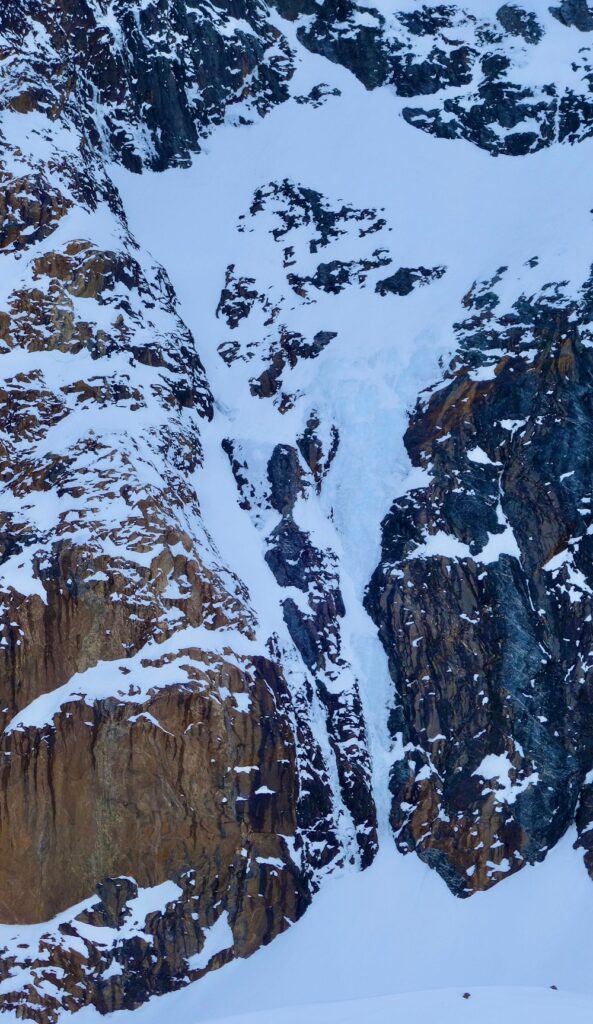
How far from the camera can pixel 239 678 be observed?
1171 inches

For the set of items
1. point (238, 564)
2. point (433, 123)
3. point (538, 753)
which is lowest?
point (538, 753)

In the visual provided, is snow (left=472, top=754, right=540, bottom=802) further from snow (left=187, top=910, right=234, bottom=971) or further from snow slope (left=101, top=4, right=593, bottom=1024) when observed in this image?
snow (left=187, top=910, right=234, bottom=971)

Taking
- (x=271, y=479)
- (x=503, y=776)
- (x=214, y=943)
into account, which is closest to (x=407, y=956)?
(x=214, y=943)

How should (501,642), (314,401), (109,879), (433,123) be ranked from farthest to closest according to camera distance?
(433,123) < (314,401) < (501,642) < (109,879)

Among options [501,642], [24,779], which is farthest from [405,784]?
[24,779]

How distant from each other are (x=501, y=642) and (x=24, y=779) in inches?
524

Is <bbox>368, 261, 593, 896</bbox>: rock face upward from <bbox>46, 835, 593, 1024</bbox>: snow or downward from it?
upward

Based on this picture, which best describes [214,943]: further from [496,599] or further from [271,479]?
[271,479]

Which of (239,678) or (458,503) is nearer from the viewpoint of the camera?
(239,678)

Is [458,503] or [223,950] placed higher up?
[458,503]

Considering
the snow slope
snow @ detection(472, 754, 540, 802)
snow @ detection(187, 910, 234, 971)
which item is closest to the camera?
the snow slope

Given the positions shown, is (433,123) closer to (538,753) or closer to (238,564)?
(238,564)

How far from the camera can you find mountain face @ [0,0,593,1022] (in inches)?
1108

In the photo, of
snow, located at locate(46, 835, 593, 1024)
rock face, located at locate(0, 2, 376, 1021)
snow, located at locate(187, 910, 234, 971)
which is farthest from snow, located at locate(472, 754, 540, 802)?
snow, located at locate(187, 910, 234, 971)
